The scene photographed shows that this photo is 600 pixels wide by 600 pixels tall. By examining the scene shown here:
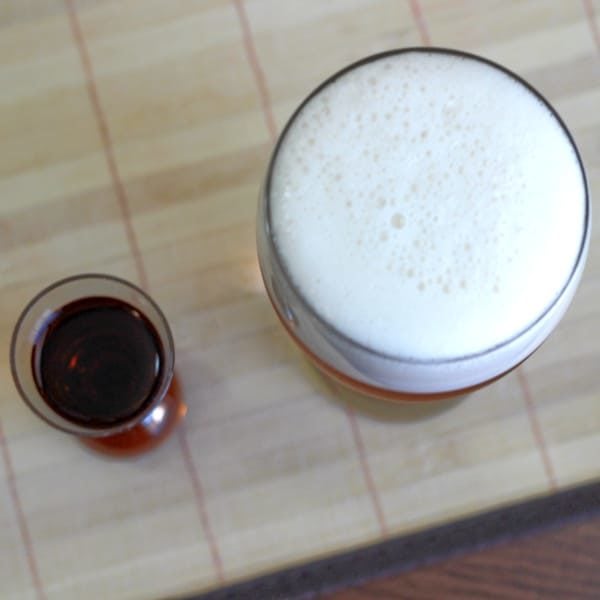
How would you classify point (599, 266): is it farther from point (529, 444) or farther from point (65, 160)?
point (65, 160)


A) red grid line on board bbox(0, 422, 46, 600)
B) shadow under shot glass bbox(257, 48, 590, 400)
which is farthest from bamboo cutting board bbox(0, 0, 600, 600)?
shadow under shot glass bbox(257, 48, 590, 400)

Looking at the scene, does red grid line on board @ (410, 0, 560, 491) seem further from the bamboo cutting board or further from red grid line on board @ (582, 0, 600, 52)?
red grid line on board @ (582, 0, 600, 52)

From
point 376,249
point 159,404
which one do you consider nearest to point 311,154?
point 376,249

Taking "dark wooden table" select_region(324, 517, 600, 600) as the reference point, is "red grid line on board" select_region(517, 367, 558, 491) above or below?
above

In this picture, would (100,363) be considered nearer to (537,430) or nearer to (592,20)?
(537,430)

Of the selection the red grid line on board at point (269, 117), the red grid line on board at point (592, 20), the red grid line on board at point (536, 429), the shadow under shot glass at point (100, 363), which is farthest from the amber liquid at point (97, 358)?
the red grid line on board at point (592, 20)

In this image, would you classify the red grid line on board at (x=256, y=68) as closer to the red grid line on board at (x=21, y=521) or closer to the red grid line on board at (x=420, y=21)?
the red grid line on board at (x=420, y=21)
